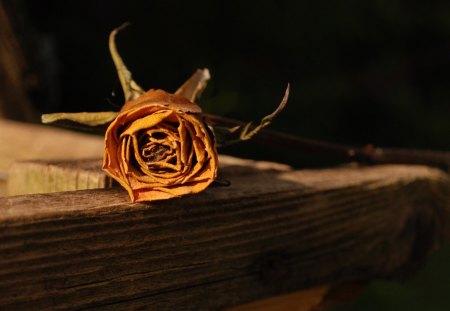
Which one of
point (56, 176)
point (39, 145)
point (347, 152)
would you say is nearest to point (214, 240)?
point (56, 176)

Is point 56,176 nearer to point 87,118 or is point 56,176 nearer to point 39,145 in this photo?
point 87,118

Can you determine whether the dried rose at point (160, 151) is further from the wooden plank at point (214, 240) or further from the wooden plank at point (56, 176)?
the wooden plank at point (56, 176)

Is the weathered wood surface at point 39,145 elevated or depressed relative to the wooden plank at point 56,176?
depressed

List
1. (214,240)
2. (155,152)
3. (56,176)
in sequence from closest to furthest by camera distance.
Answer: (155,152)
(214,240)
(56,176)

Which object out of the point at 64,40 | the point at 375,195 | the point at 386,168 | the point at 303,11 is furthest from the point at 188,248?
the point at 303,11

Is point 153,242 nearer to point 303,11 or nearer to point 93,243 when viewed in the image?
point 93,243

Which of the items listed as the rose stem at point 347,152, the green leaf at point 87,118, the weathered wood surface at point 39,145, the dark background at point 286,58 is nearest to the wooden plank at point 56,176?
the green leaf at point 87,118
